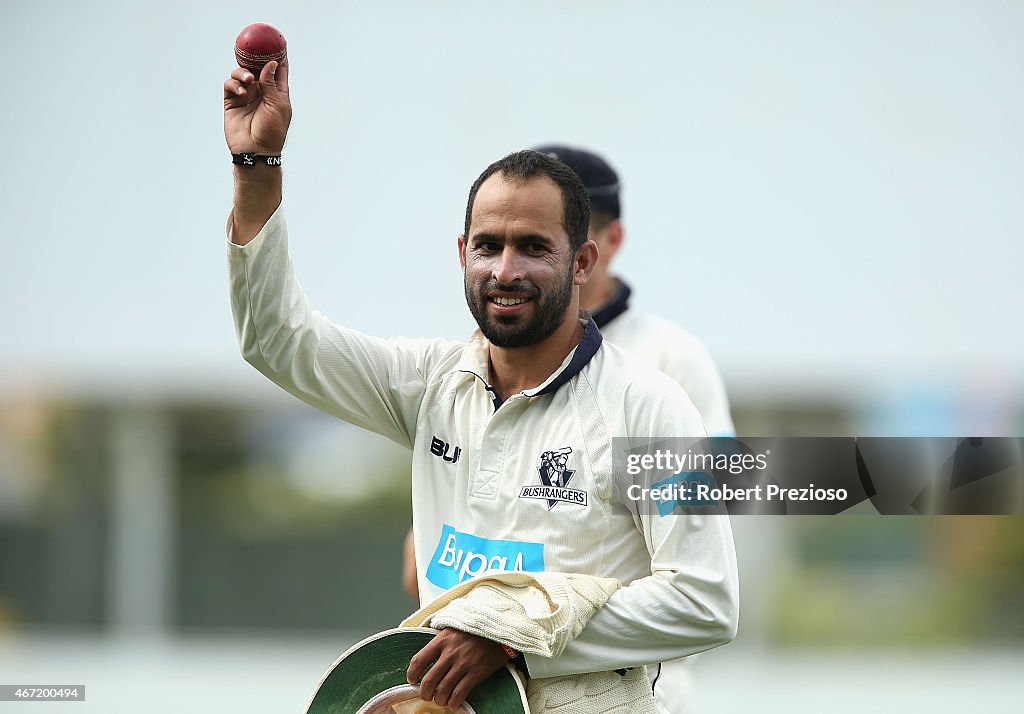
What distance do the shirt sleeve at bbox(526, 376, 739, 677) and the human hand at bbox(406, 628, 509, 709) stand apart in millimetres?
72

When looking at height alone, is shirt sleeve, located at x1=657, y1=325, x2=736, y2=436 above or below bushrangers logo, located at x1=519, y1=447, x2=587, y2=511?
above

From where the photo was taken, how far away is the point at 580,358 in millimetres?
2301

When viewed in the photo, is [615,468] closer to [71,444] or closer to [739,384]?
[739,384]

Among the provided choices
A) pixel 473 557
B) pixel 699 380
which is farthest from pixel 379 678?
pixel 699 380

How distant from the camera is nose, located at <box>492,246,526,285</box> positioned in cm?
220

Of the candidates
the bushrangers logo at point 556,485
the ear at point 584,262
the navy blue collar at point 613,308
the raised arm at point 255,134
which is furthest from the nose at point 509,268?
the navy blue collar at point 613,308

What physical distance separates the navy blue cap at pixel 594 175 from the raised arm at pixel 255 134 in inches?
49.1

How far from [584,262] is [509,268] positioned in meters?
0.22

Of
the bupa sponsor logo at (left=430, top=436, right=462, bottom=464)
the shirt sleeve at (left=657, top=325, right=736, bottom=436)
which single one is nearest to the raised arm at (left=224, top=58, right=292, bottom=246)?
the bupa sponsor logo at (left=430, top=436, right=462, bottom=464)

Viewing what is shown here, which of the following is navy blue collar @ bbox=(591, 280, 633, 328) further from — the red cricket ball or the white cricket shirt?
the red cricket ball

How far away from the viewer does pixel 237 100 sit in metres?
2.22

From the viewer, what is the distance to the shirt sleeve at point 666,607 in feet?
6.86

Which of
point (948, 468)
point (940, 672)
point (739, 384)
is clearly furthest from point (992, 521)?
point (948, 468)

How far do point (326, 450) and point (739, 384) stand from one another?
3269mm
